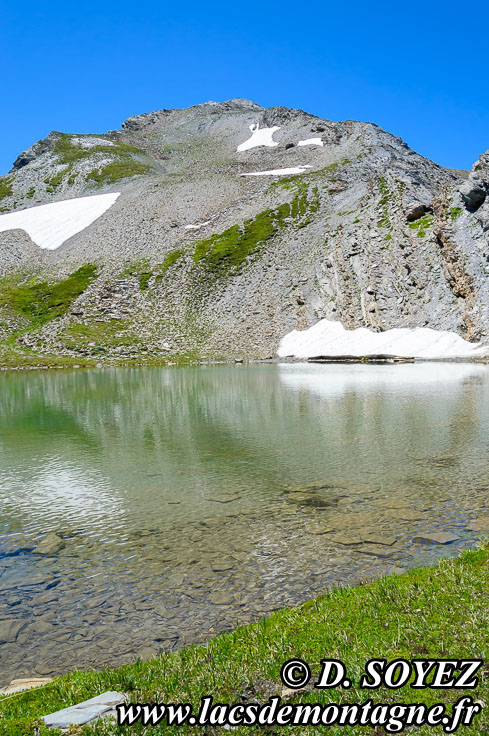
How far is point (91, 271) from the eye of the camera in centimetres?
10712

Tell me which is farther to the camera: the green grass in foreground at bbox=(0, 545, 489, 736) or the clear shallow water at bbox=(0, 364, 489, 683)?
the clear shallow water at bbox=(0, 364, 489, 683)

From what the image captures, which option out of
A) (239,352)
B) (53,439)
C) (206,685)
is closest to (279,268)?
(239,352)

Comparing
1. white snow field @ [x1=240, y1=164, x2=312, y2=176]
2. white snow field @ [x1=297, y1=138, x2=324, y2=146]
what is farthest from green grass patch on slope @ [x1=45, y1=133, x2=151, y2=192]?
white snow field @ [x1=297, y1=138, x2=324, y2=146]

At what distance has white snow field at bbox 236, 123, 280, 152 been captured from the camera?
185288 mm

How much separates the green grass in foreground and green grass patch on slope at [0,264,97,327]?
93.9m

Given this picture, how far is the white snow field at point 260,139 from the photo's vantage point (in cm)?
18529

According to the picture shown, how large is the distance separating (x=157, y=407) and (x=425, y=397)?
20.1 m

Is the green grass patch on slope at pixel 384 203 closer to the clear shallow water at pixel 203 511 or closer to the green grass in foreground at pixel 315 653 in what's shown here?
the clear shallow water at pixel 203 511

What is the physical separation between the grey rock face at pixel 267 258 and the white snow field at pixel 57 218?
12.9ft

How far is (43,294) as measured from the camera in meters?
101

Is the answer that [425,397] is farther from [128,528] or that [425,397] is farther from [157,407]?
[128,528]

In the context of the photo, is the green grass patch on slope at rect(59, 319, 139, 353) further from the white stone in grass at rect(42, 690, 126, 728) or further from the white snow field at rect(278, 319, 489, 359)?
the white stone in grass at rect(42, 690, 126, 728)

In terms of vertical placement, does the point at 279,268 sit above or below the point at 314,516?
above

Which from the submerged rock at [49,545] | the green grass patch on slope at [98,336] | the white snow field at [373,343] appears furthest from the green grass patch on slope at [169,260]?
the submerged rock at [49,545]
